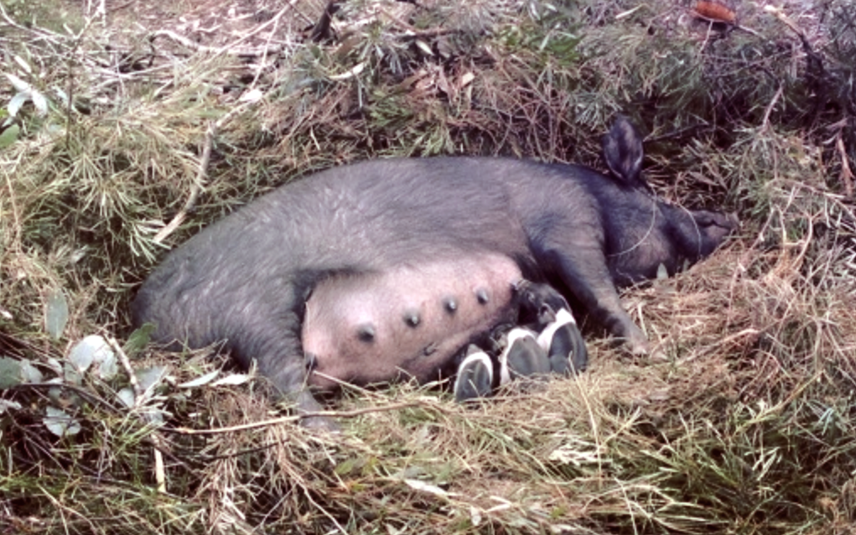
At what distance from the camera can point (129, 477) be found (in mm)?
3047

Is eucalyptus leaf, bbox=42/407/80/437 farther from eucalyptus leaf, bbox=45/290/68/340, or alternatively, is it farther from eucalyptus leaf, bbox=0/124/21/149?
eucalyptus leaf, bbox=0/124/21/149

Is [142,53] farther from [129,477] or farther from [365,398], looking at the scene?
[129,477]

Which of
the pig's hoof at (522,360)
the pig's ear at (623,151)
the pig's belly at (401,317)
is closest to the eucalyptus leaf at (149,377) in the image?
the pig's belly at (401,317)

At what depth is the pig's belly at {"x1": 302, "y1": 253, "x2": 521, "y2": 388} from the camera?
12.3 ft

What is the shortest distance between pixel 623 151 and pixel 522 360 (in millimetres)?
1063

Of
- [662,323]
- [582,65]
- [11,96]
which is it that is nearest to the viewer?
[662,323]

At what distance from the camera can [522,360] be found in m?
3.62

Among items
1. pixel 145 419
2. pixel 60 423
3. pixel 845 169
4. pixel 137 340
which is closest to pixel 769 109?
pixel 845 169

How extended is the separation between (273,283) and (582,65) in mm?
1624

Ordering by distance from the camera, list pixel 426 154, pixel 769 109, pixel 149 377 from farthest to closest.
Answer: pixel 426 154
pixel 769 109
pixel 149 377

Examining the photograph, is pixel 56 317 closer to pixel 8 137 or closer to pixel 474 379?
pixel 8 137

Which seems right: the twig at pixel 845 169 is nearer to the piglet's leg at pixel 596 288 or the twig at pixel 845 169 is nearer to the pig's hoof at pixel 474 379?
the piglet's leg at pixel 596 288

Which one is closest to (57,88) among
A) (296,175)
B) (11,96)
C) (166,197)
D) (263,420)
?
(11,96)

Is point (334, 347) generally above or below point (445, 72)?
below
